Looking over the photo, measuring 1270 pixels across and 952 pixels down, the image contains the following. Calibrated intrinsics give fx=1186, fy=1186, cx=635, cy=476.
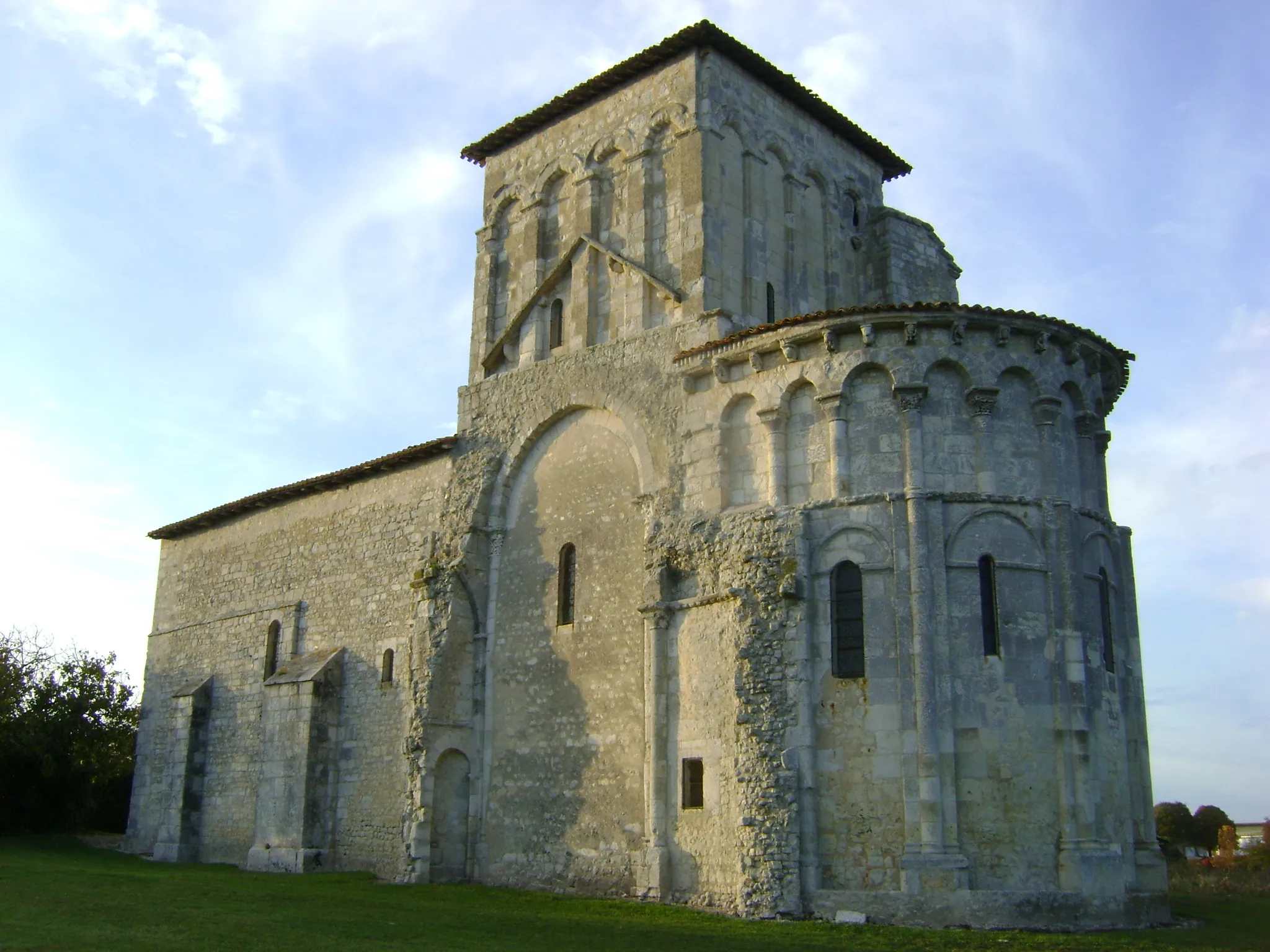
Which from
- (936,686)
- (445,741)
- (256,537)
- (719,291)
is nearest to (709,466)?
(719,291)

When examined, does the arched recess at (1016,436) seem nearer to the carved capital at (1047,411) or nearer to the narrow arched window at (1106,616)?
the carved capital at (1047,411)

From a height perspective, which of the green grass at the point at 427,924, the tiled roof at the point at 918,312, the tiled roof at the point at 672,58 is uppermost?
the tiled roof at the point at 672,58

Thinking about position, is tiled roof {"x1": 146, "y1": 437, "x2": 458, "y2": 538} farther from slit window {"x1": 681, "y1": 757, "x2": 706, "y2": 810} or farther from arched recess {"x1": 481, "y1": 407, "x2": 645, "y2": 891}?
slit window {"x1": 681, "y1": 757, "x2": 706, "y2": 810}

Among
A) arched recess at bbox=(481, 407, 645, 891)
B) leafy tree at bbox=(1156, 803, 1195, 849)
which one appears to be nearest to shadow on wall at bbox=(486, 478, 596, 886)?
arched recess at bbox=(481, 407, 645, 891)

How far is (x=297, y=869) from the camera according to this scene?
875 inches

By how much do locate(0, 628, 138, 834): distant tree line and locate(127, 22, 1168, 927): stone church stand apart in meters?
5.54

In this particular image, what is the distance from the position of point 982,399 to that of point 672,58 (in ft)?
30.1

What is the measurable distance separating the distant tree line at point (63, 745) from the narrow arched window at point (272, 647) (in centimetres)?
781

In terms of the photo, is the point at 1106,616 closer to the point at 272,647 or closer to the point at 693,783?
the point at 693,783

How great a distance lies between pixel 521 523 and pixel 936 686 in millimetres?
8513

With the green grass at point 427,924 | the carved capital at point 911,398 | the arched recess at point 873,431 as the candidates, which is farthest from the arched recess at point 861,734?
the carved capital at point 911,398

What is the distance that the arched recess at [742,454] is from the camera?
57.5 feet

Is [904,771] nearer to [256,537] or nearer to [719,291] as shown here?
[719,291]

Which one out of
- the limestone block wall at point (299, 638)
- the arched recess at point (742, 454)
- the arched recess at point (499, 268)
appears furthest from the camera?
the arched recess at point (499, 268)
